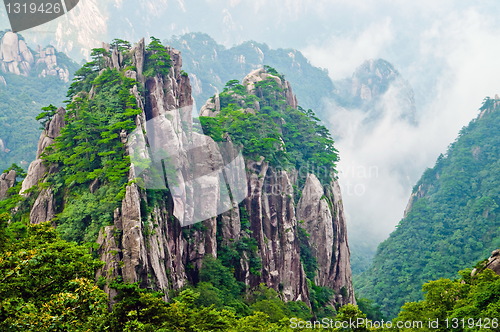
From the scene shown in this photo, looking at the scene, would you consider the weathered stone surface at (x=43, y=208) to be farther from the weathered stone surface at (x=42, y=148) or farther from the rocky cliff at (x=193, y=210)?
the weathered stone surface at (x=42, y=148)

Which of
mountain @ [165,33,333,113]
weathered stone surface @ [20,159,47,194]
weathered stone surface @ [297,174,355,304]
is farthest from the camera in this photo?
mountain @ [165,33,333,113]

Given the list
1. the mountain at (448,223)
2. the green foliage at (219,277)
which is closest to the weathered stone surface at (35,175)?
the green foliage at (219,277)

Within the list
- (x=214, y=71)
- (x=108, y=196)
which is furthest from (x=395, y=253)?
(x=214, y=71)

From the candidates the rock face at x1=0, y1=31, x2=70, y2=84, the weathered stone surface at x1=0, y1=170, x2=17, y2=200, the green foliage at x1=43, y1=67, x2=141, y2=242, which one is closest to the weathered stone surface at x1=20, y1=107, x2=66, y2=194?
the green foliage at x1=43, y1=67, x2=141, y2=242

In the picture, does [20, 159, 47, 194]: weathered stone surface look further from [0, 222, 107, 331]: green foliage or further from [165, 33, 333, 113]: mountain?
[165, 33, 333, 113]: mountain

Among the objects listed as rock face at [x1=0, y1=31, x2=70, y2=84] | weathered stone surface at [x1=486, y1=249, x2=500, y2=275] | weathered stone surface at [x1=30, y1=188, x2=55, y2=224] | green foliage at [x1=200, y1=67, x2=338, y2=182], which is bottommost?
weathered stone surface at [x1=486, y1=249, x2=500, y2=275]

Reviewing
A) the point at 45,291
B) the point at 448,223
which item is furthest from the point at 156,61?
Result: the point at 448,223

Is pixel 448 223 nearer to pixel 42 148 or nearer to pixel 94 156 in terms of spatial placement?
pixel 94 156
